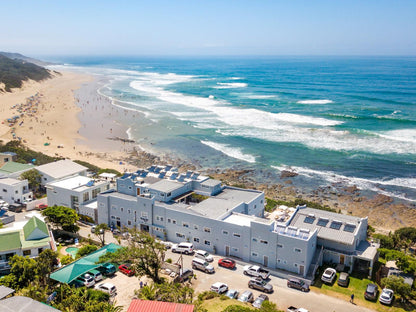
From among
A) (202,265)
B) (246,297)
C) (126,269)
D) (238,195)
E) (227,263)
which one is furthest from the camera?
(238,195)

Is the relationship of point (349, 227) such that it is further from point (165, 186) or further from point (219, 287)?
point (165, 186)

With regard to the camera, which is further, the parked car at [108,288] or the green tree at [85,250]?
the green tree at [85,250]

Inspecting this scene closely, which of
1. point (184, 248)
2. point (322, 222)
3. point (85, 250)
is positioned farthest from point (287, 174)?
point (85, 250)

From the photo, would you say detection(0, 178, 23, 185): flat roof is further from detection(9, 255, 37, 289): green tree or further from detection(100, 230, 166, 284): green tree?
detection(100, 230, 166, 284): green tree

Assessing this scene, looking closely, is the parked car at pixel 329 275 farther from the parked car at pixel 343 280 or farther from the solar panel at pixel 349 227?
the solar panel at pixel 349 227

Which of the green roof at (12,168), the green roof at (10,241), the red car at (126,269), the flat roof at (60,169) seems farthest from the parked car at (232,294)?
the green roof at (12,168)

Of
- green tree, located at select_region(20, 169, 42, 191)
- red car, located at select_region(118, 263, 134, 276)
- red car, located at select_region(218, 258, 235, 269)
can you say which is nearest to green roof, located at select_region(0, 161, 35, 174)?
green tree, located at select_region(20, 169, 42, 191)

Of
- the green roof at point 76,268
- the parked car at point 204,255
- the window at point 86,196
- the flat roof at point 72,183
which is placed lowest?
the parked car at point 204,255
